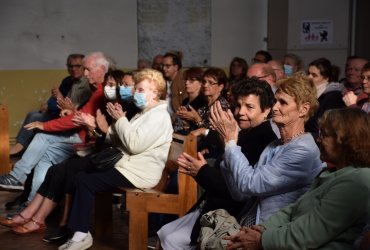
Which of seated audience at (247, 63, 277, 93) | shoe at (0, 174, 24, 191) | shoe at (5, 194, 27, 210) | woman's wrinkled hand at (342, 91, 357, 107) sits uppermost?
seated audience at (247, 63, 277, 93)

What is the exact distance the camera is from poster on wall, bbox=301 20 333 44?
30.1ft

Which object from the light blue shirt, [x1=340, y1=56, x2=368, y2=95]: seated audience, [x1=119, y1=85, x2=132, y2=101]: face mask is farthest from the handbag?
[x1=340, y1=56, x2=368, y2=95]: seated audience

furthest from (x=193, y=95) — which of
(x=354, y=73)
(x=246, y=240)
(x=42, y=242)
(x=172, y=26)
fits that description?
(x=172, y=26)

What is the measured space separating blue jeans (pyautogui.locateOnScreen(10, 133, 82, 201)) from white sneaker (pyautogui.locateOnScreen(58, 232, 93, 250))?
1336 mm

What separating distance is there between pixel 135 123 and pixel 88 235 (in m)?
0.81

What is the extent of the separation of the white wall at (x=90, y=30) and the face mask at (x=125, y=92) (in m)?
4.43

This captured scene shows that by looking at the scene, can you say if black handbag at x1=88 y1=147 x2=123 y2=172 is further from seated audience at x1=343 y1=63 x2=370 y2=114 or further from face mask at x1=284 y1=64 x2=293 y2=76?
face mask at x1=284 y1=64 x2=293 y2=76

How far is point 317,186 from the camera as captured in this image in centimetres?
283

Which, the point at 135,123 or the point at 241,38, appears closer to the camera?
the point at 135,123

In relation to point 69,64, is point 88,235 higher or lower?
lower

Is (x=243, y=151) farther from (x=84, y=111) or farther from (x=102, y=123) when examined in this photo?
(x=84, y=111)

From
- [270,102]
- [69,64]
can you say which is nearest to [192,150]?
[270,102]

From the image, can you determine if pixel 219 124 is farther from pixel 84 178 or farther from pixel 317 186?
pixel 84 178

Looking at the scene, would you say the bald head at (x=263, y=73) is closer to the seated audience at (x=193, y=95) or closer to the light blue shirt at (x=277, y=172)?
the seated audience at (x=193, y=95)
